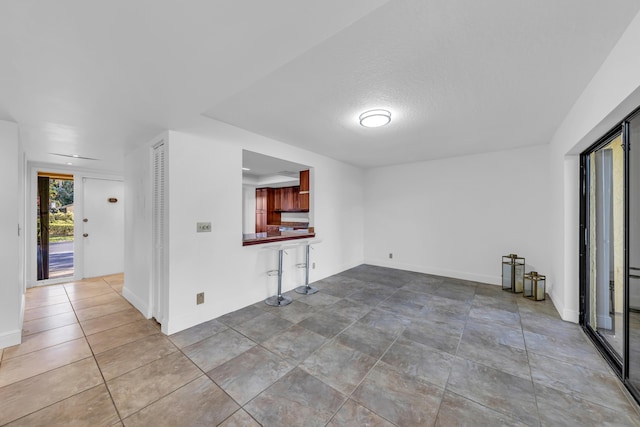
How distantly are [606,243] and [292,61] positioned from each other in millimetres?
3337

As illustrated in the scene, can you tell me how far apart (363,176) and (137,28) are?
5.03m

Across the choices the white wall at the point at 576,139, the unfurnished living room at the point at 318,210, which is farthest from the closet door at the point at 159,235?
the white wall at the point at 576,139

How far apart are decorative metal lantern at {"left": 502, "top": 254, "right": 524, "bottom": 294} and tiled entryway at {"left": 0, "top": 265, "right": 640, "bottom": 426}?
57cm

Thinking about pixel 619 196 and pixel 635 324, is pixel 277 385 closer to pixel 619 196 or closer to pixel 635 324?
pixel 635 324

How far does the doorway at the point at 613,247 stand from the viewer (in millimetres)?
1789

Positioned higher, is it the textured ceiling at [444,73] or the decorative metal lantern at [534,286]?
the textured ceiling at [444,73]

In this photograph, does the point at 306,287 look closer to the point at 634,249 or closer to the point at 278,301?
the point at 278,301

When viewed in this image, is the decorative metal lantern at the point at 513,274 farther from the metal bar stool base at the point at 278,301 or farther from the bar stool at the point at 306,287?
the metal bar stool base at the point at 278,301

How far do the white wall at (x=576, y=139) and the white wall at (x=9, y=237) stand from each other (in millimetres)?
4985

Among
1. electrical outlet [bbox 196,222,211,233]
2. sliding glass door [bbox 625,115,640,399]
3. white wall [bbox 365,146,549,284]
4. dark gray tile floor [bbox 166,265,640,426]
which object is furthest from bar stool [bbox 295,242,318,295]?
sliding glass door [bbox 625,115,640,399]

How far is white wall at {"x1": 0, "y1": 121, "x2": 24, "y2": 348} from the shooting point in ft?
7.85

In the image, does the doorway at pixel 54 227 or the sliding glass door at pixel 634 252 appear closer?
the sliding glass door at pixel 634 252

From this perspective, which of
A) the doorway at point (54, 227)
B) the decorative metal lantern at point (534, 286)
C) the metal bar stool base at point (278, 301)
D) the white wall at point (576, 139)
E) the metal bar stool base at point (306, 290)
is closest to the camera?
the white wall at point (576, 139)

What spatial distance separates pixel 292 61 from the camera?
5.82ft
